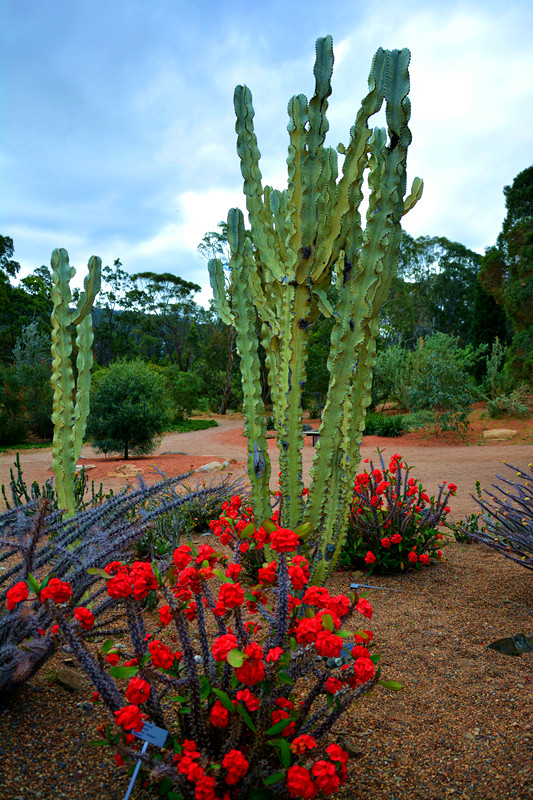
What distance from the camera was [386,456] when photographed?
9.97 metres

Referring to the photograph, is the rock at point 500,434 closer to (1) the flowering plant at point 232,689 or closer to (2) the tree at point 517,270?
(2) the tree at point 517,270

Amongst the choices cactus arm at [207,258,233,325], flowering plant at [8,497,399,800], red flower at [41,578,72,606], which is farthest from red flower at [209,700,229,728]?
cactus arm at [207,258,233,325]

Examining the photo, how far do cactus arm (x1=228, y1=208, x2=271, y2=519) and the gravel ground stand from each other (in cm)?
88

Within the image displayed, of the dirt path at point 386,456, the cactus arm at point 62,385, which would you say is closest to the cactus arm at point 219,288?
the cactus arm at point 62,385

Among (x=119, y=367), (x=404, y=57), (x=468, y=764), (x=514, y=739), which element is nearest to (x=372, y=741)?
(x=468, y=764)

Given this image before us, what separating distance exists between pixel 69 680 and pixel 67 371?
189cm

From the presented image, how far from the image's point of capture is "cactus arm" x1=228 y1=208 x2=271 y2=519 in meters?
2.72

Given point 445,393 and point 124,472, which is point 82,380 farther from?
point 445,393

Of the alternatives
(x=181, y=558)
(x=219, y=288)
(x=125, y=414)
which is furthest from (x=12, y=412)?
(x=181, y=558)

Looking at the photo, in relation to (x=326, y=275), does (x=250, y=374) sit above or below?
below

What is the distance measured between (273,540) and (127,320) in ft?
109

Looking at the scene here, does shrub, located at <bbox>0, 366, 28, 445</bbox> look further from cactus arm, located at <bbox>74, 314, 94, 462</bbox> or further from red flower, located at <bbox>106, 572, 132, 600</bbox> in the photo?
red flower, located at <bbox>106, 572, 132, 600</bbox>

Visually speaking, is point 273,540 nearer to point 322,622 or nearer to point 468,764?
point 322,622

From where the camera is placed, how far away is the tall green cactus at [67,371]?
3.04 meters
